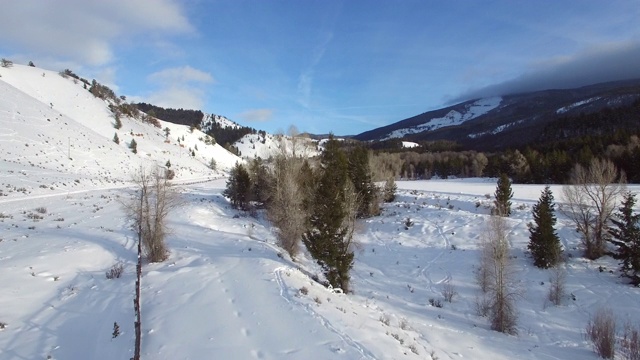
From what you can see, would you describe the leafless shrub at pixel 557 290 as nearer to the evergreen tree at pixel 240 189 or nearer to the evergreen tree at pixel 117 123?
the evergreen tree at pixel 240 189

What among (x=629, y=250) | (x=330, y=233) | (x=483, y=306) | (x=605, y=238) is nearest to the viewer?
(x=330, y=233)

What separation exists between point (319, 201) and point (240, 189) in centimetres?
2401

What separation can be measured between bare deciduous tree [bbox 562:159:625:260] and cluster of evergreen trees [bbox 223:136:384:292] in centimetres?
1867

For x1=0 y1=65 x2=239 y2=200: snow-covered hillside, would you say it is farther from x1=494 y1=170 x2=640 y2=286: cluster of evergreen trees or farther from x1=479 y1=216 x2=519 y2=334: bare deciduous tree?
x1=494 y1=170 x2=640 y2=286: cluster of evergreen trees

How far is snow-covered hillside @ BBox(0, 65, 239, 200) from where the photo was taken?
4101 centimetres

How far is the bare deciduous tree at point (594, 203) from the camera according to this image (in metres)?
28.9

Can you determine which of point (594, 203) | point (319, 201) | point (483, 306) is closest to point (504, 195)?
point (594, 203)

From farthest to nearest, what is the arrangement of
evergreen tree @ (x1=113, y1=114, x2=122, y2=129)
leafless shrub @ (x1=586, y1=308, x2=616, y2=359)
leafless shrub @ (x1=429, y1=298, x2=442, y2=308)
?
1. evergreen tree @ (x1=113, y1=114, x2=122, y2=129)
2. leafless shrub @ (x1=429, y1=298, x2=442, y2=308)
3. leafless shrub @ (x1=586, y1=308, x2=616, y2=359)

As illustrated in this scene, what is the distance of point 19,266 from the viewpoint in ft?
49.1

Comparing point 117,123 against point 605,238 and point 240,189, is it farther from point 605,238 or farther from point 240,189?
point 605,238

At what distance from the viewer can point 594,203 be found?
102 feet

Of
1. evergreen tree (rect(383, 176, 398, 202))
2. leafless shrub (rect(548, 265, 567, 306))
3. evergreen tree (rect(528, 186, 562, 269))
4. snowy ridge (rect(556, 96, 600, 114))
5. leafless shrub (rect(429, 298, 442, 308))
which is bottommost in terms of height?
leafless shrub (rect(429, 298, 442, 308))

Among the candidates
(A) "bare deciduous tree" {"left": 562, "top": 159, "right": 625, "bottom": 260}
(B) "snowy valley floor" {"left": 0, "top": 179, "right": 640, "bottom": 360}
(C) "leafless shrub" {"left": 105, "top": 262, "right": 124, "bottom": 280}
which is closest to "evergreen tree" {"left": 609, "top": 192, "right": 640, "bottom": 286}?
(B) "snowy valley floor" {"left": 0, "top": 179, "right": 640, "bottom": 360}

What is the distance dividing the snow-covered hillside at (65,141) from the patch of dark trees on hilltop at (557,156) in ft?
135
